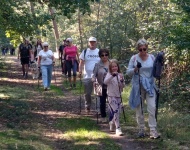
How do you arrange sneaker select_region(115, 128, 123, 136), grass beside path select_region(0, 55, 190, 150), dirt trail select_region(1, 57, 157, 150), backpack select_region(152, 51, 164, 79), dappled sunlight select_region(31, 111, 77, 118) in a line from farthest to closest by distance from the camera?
dappled sunlight select_region(31, 111, 77, 118)
sneaker select_region(115, 128, 123, 136)
dirt trail select_region(1, 57, 157, 150)
backpack select_region(152, 51, 164, 79)
grass beside path select_region(0, 55, 190, 150)

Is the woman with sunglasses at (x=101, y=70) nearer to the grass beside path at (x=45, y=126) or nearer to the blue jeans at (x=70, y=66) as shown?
the grass beside path at (x=45, y=126)

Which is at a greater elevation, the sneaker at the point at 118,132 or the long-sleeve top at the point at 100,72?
the long-sleeve top at the point at 100,72

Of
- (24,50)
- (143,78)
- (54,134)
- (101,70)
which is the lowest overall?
(54,134)

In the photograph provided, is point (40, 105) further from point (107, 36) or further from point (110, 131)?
point (107, 36)

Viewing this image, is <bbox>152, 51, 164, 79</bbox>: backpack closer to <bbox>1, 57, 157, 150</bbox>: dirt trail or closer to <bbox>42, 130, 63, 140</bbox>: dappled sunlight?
<bbox>1, 57, 157, 150</bbox>: dirt trail

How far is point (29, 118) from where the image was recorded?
1075 centimetres

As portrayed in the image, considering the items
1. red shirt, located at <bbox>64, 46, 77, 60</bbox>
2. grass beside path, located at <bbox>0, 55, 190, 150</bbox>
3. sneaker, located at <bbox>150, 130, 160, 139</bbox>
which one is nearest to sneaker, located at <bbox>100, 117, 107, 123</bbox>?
grass beside path, located at <bbox>0, 55, 190, 150</bbox>

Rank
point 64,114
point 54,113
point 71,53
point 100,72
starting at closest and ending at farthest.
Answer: point 100,72 < point 64,114 < point 54,113 < point 71,53

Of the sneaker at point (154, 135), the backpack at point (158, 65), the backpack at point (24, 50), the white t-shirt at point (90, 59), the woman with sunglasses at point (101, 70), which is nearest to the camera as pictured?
the backpack at point (158, 65)

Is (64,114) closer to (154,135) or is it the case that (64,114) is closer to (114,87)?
(114,87)

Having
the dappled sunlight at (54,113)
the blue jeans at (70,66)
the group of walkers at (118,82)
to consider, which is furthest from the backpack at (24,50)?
the group of walkers at (118,82)

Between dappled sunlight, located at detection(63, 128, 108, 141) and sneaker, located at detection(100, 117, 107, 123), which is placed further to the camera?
sneaker, located at detection(100, 117, 107, 123)

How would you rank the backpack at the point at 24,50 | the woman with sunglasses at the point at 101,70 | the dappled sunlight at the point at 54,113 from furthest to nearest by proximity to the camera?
the backpack at the point at 24,50, the dappled sunlight at the point at 54,113, the woman with sunglasses at the point at 101,70

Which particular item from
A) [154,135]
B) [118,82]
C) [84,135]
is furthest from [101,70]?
[154,135]
